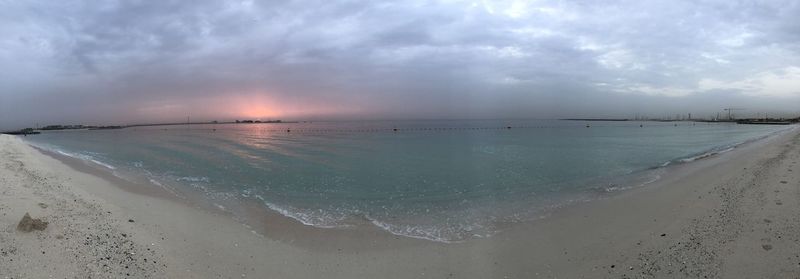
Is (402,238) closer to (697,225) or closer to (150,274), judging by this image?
(150,274)

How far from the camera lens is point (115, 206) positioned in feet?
36.3

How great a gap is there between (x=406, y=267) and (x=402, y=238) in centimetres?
182

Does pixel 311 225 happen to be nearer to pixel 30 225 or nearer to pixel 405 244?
pixel 405 244

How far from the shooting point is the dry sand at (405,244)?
6.33 m

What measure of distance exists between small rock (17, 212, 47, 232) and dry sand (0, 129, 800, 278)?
0.13 meters

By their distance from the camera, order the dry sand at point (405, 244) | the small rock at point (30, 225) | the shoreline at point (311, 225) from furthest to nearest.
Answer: the shoreline at point (311, 225) → the small rock at point (30, 225) → the dry sand at point (405, 244)

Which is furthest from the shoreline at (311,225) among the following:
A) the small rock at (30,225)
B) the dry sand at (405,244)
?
the small rock at (30,225)

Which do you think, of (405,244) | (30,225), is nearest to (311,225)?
(405,244)

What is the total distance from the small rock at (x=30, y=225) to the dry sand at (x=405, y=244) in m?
0.13

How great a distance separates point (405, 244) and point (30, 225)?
7.84m

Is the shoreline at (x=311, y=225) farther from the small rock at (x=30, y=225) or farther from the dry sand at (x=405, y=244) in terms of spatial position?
the small rock at (x=30, y=225)

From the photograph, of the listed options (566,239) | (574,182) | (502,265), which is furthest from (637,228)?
(574,182)

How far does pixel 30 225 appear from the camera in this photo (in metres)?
7.56

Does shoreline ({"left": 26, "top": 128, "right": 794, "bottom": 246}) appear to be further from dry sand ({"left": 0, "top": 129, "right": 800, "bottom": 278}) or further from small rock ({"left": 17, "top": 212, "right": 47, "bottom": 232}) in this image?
small rock ({"left": 17, "top": 212, "right": 47, "bottom": 232})
